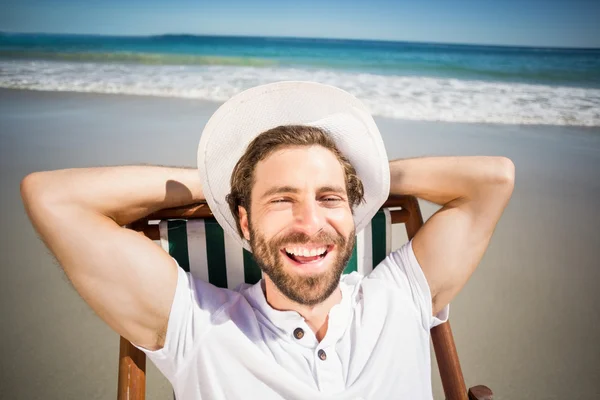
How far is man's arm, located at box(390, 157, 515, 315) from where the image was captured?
1573mm

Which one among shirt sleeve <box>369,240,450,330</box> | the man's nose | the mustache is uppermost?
the man's nose

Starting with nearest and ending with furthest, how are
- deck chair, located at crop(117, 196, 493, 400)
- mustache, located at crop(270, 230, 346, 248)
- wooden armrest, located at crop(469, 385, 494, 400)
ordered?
1. mustache, located at crop(270, 230, 346, 248)
2. wooden armrest, located at crop(469, 385, 494, 400)
3. deck chair, located at crop(117, 196, 493, 400)

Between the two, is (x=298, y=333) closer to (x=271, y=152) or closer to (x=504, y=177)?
(x=271, y=152)

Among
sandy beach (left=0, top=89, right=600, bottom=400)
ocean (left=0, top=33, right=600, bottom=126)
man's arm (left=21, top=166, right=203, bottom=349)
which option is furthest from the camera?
ocean (left=0, top=33, right=600, bottom=126)

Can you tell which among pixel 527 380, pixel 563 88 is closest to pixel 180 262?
pixel 527 380

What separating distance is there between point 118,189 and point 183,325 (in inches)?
19.5

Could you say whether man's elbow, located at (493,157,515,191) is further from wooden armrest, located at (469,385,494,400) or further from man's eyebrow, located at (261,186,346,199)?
wooden armrest, located at (469,385,494,400)

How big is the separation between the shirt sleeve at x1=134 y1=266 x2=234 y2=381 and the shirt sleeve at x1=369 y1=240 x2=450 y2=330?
2.08ft

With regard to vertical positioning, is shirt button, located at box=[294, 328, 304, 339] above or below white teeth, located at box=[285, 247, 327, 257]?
below

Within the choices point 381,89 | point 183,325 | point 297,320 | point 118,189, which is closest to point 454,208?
point 297,320

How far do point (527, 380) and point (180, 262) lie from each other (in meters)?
2.07

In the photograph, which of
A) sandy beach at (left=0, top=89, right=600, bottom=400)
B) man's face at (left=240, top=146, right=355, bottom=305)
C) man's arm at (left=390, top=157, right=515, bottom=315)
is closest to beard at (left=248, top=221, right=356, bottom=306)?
man's face at (left=240, top=146, right=355, bottom=305)

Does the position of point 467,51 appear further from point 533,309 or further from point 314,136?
point 314,136

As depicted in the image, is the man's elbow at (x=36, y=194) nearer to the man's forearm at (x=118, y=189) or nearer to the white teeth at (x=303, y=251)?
the man's forearm at (x=118, y=189)
